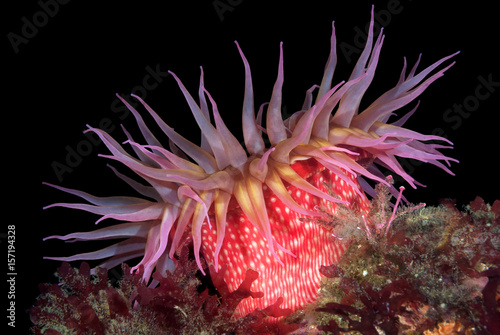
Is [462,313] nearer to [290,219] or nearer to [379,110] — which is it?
[290,219]

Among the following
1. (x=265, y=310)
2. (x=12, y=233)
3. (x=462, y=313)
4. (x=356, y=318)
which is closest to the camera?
(x=462, y=313)

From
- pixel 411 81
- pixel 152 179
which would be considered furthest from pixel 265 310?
pixel 411 81

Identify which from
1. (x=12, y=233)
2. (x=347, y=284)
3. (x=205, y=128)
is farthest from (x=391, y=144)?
(x=12, y=233)

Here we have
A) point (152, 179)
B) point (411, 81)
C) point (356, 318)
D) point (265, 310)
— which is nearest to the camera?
point (356, 318)

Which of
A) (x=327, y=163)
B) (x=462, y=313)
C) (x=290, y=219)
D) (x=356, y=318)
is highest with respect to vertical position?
(x=327, y=163)

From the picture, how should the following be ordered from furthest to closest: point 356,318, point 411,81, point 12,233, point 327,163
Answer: point 12,233 → point 411,81 → point 327,163 → point 356,318

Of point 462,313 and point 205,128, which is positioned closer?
point 462,313

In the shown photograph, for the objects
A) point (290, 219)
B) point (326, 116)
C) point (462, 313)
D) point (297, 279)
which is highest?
point (326, 116)

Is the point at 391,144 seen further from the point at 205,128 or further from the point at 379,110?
the point at 205,128

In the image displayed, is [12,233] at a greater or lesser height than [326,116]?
greater
